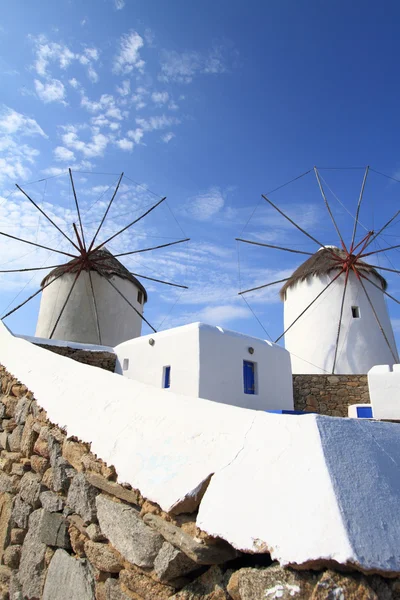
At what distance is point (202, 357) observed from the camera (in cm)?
740

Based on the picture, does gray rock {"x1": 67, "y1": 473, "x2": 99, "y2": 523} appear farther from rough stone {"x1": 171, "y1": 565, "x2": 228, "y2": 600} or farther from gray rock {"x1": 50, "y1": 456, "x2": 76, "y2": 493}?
rough stone {"x1": 171, "y1": 565, "x2": 228, "y2": 600}

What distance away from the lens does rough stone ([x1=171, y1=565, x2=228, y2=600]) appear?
53.7 inches

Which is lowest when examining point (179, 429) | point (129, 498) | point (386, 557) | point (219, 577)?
point (219, 577)

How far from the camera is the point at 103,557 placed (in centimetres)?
186

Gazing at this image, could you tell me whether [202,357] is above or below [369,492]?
above

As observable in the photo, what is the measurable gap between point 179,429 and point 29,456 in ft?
5.60

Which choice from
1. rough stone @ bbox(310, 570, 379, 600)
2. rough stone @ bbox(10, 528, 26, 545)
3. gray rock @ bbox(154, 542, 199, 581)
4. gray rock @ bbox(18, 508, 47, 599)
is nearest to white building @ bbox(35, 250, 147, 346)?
rough stone @ bbox(10, 528, 26, 545)

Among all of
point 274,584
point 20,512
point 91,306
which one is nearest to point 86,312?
point 91,306

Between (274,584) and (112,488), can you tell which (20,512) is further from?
(274,584)

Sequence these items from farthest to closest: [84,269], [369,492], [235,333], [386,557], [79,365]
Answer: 1. [84,269]
2. [235,333]
3. [79,365]
4. [369,492]
5. [386,557]

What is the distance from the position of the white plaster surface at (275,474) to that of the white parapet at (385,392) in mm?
8263

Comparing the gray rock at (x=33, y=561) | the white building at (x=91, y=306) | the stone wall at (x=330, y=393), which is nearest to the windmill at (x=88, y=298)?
the white building at (x=91, y=306)

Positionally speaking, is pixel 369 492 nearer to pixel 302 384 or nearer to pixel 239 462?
pixel 239 462

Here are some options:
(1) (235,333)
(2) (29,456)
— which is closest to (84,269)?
(1) (235,333)
